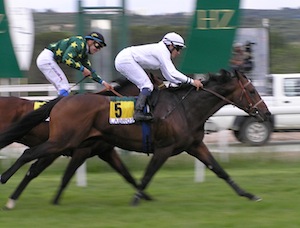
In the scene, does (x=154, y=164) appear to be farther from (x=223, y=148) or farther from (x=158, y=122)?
(x=223, y=148)

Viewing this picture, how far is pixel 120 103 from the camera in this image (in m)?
8.25

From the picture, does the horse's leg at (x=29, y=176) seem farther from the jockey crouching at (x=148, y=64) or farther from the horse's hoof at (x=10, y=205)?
the jockey crouching at (x=148, y=64)

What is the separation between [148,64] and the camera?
841cm

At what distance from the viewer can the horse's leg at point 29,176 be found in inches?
324

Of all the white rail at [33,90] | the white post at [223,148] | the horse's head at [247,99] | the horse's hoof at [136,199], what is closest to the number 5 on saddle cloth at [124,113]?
the horse's hoof at [136,199]

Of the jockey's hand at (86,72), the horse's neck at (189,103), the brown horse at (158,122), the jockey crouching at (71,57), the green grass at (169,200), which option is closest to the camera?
the green grass at (169,200)

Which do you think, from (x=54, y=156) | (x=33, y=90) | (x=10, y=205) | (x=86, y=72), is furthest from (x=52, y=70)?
(x=33, y=90)

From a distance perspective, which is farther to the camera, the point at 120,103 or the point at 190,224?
the point at 120,103

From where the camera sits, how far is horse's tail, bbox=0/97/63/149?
8453 mm

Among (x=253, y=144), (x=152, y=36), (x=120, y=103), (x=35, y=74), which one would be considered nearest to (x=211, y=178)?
(x=120, y=103)

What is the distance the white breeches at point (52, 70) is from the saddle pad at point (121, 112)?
4.39 feet

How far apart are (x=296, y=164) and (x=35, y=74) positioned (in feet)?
25.8

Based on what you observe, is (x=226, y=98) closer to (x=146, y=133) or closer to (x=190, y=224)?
(x=146, y=133)

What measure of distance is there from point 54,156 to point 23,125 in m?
0.52
